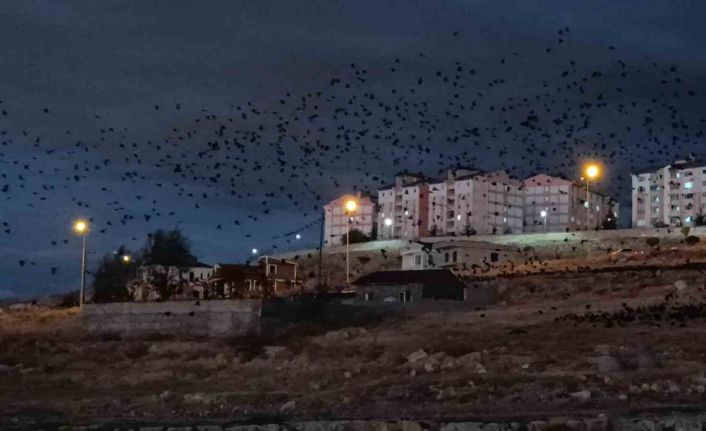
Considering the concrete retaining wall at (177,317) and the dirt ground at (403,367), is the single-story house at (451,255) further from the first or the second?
the concrete retaining wall at (177,317)

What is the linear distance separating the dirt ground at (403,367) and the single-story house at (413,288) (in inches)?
183

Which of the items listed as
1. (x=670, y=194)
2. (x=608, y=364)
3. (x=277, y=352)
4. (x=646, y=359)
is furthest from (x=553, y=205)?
(x=608, y=364)

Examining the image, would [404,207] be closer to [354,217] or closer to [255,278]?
[354,217]

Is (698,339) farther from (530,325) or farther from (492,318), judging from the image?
(492,318)

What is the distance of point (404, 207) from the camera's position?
16238cm

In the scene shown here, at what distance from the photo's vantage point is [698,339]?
136 feet

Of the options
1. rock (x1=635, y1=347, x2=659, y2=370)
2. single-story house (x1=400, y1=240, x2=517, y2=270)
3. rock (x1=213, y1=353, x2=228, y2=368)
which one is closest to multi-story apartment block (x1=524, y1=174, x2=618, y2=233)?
single-story house (x1=400, y1=240, x2=517, y2=270)

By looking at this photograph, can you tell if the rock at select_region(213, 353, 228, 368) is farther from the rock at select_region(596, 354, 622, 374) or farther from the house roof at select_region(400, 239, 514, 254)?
the house roof at select_region(400, 239, 514, 254)

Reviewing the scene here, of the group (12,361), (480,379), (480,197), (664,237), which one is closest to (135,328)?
(12,361)

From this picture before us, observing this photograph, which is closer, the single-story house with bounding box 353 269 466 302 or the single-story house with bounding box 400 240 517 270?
the single-story house with bounding box 353 269 466 302

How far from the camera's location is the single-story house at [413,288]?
6172 centimetres

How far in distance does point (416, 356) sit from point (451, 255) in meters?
51.2

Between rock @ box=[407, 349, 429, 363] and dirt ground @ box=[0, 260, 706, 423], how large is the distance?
2.9 inches

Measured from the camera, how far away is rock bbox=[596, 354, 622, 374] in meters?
34.7
